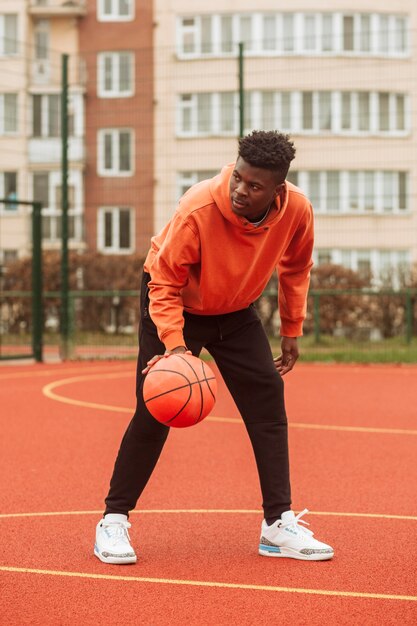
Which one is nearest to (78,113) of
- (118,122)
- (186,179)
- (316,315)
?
(118,122)

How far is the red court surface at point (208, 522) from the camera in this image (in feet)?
15.3

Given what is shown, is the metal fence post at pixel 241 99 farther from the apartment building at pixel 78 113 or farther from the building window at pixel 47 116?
the building window at pixel 47 116

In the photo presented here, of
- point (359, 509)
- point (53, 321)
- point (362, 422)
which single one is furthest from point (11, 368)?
point (359, 509)

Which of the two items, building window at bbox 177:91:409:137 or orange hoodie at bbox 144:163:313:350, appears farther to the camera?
building window at bbox 177:91:409:137

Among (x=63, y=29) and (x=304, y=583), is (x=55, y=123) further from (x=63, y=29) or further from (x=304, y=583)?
(x=304, y=583)

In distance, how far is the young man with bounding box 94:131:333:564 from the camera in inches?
202

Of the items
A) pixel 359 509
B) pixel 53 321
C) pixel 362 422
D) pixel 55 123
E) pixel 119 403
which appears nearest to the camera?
pixel 359 509

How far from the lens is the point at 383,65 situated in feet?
120

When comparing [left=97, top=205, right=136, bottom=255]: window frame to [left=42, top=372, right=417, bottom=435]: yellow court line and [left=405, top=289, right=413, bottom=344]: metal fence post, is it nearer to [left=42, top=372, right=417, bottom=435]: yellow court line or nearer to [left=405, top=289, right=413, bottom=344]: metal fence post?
[left=405, top=289, right=413, bottom=344]: metal fence post

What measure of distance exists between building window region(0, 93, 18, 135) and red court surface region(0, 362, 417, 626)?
2542 centimetres

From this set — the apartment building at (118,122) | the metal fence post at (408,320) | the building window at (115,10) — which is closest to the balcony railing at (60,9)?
the apartment building at (118,122)

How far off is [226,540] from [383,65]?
3238cm

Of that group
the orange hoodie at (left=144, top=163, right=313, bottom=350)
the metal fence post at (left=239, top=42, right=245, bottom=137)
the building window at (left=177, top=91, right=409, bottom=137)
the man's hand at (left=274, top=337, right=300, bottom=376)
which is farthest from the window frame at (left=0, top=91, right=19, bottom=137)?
the orange hoodie at (left=144, top=163, right=313, bottom=350)

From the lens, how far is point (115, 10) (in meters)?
40.1
